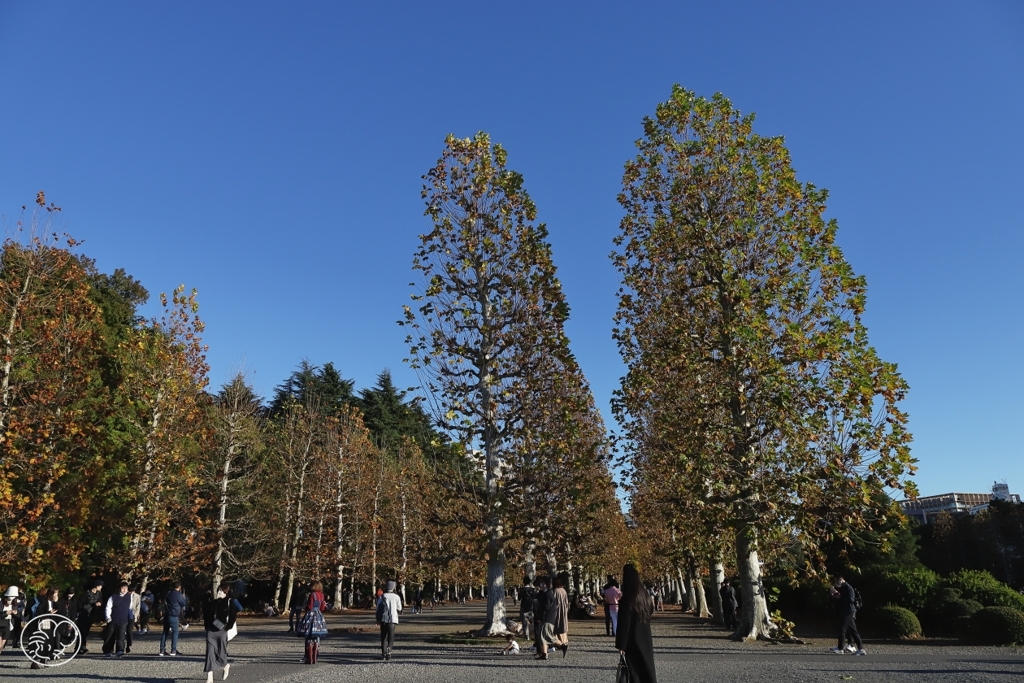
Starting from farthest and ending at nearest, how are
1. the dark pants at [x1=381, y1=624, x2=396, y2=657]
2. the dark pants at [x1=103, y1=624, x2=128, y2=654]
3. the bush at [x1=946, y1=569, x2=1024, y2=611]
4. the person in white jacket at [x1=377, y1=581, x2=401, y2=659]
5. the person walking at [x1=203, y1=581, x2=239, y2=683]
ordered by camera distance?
the bush at [x1=946, y1=569, x2=1024, y2=611] < the dark pants at [x1=103, y1=624, x2=128, y2=654] < the dark pants at [x1=381, y1=624, x2=396, y2=657] < the person in white jacket at [x1=377, y1=581, x2=401, y2=659] < the person walking at [x1=203, y1=581, x2=239, y2=683]

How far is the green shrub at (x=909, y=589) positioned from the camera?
882 inches

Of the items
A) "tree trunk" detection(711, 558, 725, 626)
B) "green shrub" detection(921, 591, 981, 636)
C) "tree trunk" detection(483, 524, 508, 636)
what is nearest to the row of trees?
"tree trunk" detection(483, 524, 508, 636)

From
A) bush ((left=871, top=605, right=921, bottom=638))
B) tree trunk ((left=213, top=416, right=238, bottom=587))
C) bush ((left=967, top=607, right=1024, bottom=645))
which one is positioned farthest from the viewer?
tree trunk ((left=213, top=416, right=238, bottom=587))

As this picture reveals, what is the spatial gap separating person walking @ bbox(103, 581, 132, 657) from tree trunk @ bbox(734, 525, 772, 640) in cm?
1523

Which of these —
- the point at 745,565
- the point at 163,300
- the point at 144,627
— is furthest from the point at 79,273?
the point at 745,565

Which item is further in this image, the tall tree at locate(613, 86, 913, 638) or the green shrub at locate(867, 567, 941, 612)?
the green shrub at locate(867, 567, 941, 612)

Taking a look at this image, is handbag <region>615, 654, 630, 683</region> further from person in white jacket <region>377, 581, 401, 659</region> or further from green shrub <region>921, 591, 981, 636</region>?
green shrub <region>921, 591, 981, 636</region>

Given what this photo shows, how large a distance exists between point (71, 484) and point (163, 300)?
7785mm

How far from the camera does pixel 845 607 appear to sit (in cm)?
1573

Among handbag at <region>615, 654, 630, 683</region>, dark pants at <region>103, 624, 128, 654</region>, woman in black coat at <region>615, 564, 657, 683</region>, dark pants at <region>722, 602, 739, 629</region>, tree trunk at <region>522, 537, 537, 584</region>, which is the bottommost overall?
dark pants at <region>722, 602, 739, 629</region>

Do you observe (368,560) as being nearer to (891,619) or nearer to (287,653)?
(287,653)

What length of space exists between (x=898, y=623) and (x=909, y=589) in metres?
2.39

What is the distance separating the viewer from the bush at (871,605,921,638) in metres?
20.7

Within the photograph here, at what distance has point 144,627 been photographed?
92.5 feet
